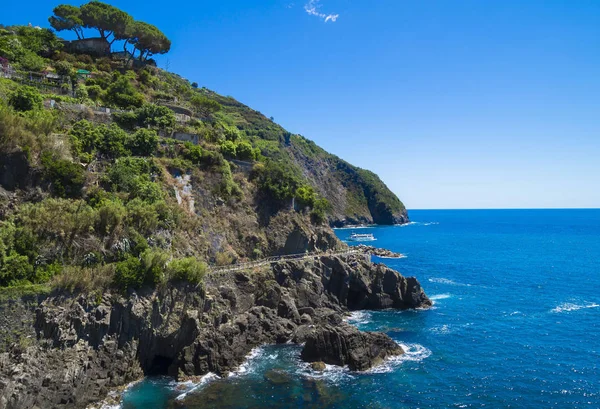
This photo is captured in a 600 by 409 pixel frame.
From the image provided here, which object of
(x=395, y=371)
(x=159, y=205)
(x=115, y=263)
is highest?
(x=159, y=205)

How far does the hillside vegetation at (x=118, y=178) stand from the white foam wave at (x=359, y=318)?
42.9 ft

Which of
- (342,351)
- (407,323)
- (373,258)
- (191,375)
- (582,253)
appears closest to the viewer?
(191,375)

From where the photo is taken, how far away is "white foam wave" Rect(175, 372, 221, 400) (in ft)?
111

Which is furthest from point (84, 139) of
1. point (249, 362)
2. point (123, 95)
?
point (249, 362)

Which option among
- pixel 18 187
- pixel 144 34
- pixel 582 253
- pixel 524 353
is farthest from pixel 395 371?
pixel 582 253

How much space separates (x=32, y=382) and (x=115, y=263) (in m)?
11.6

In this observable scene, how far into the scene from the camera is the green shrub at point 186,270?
4172 cm

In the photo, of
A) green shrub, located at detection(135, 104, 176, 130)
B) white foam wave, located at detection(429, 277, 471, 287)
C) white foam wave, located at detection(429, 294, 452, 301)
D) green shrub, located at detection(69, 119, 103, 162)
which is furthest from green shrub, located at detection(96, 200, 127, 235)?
white foam wave, located at detection(429, 277, 471, 287)

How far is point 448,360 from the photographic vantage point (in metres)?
41.5

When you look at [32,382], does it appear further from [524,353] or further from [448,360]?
[524,353]

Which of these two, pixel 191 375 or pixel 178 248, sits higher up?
pixel 178 248

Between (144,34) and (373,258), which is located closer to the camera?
(144,34)

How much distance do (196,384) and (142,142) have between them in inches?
1342

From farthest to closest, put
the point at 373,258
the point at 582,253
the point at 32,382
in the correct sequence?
the point at 582,253, the point at 373,258, the point at 32,382
